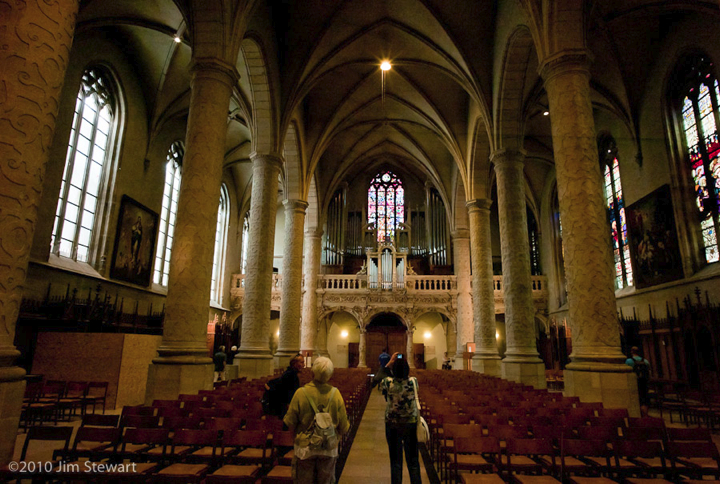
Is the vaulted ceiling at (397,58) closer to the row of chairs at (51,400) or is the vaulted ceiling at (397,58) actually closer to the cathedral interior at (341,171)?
the cathedral interior at (341,171)

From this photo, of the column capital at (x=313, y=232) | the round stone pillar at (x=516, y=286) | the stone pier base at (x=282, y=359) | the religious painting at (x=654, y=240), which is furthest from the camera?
the column capital at (x=313, y=232)

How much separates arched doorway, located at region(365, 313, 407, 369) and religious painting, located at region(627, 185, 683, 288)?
1267 centimetres

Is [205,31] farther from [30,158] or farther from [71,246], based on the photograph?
[71,246]

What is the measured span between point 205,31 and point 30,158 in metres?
6.46

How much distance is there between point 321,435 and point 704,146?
14.4m

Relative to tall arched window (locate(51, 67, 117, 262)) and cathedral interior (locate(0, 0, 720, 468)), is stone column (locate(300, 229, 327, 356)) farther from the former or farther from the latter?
tall arched window (locate(51, 67, 117, 262))

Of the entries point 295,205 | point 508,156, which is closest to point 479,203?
point 508,156

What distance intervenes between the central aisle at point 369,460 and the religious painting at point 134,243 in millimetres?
10489

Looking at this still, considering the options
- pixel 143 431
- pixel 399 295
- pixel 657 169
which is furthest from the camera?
pixel 399 295

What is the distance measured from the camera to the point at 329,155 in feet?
73.9

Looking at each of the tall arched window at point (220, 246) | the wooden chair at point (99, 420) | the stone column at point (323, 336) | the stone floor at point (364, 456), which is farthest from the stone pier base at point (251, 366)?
the stone column at point (323, 336)

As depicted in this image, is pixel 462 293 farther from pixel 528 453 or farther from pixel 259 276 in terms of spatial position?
pixel 528 453

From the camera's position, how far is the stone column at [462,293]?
786 inches

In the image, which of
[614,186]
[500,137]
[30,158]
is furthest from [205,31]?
[614,186]
